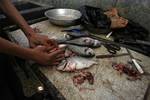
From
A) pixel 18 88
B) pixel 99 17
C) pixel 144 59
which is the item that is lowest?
pixel 18 88

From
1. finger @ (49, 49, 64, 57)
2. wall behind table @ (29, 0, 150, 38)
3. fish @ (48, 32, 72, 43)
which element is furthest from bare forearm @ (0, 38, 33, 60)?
wall behind table @ (29, 0, 150, 38)

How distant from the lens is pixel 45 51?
1536mm

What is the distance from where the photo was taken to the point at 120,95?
1.33m

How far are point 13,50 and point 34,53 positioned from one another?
159 mm

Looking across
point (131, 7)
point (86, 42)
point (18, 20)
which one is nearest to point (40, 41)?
point (18, 20)

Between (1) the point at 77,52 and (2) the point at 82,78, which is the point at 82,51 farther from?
(2) the point at 82,78

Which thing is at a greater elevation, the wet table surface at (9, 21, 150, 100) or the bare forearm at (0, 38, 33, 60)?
the bare forearm at (0, 38, 33, 60)

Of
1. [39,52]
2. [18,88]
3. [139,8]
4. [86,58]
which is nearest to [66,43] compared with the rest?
[86,58]

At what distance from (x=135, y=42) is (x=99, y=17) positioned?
0.55 m

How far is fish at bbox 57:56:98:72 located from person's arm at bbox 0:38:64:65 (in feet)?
0.19

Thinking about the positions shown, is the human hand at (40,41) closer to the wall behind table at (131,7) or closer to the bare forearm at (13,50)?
the bare forearm at (13,50)

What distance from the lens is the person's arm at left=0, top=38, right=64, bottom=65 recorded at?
1345mm

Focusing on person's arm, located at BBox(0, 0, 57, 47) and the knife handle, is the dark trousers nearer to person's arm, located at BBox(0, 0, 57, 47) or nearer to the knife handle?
person's arm, located at BBox(0, 0, 57, 47)

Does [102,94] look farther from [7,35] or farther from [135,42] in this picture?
[7,35]
